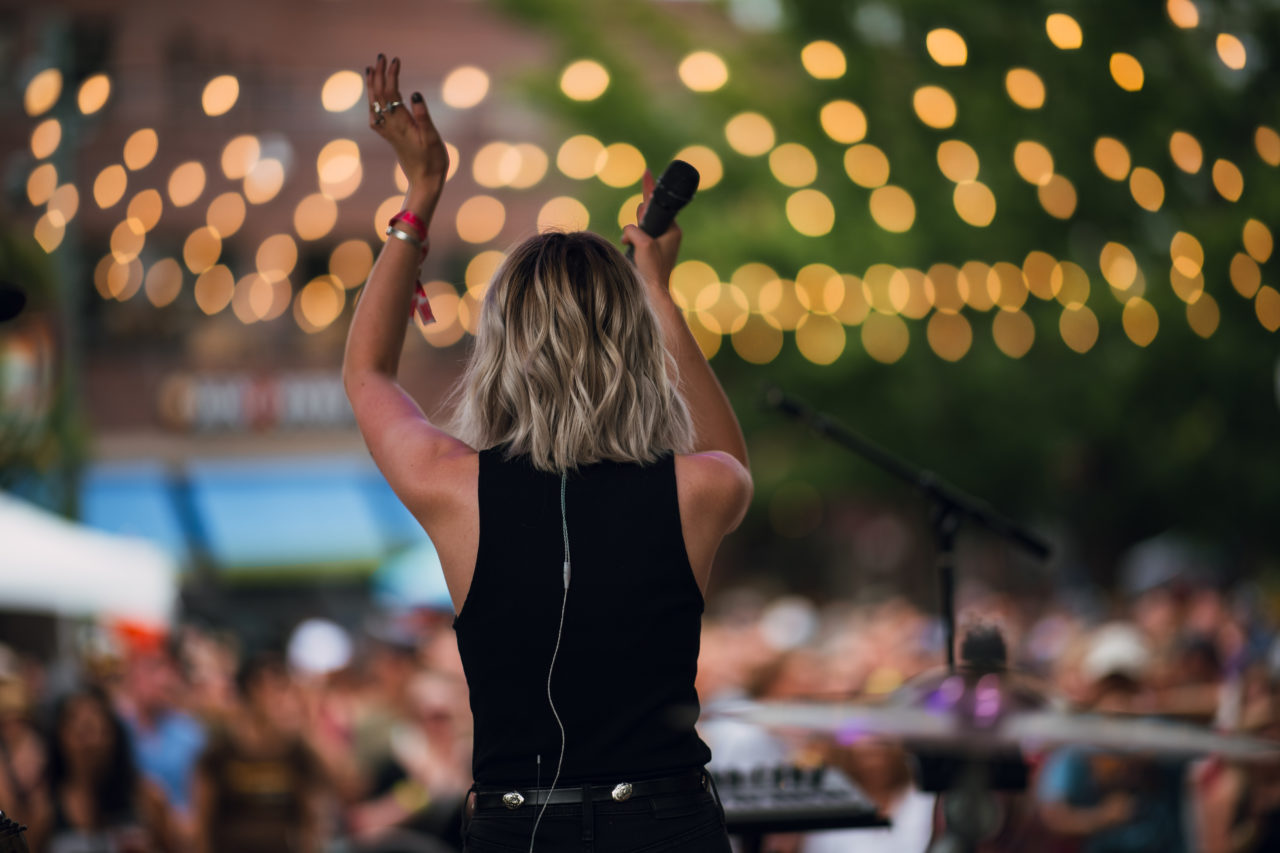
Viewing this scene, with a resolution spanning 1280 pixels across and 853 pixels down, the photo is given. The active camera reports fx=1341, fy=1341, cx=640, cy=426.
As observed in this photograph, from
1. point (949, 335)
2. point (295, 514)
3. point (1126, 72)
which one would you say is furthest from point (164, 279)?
point (1126, 72)

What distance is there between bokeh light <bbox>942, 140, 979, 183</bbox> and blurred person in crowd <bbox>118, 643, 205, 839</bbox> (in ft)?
24.7

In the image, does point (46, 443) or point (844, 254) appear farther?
point (844, 254)

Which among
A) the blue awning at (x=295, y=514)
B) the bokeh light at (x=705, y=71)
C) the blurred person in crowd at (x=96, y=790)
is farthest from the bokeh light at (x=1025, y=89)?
the blue awning at (x=295, y=514)

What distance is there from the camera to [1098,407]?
39.7 feet

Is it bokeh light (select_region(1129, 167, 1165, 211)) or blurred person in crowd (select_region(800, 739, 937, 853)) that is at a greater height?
bokeh light (select_region(1129, 167, 1165, 211))

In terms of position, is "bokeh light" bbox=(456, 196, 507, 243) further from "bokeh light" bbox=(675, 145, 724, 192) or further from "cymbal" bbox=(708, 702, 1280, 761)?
"cymbal" bbox=(708, 702, 1280, 761)

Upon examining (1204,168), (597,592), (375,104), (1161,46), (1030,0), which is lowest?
(597,592)

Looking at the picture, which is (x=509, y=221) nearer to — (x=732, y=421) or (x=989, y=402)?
(x=989, y=402)

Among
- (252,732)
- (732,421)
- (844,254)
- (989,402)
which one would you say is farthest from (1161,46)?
(732,421)

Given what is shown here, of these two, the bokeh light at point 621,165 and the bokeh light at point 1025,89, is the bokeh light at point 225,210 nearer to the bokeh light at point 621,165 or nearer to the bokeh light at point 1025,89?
the bokeh light at point 621,165

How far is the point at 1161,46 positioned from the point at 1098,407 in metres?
3.88

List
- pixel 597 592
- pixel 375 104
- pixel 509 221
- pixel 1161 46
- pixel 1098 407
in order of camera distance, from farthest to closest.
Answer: pixel 509 221
pixel 1098 407
pixel 1161 46
pixel 375 104
pixel 597 592

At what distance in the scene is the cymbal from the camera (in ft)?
6.90

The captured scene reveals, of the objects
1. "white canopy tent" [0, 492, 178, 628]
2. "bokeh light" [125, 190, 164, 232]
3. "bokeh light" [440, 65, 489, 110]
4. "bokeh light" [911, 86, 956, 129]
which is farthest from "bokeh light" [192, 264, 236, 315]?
"bokeh light" [440, 65, 489, 110]
